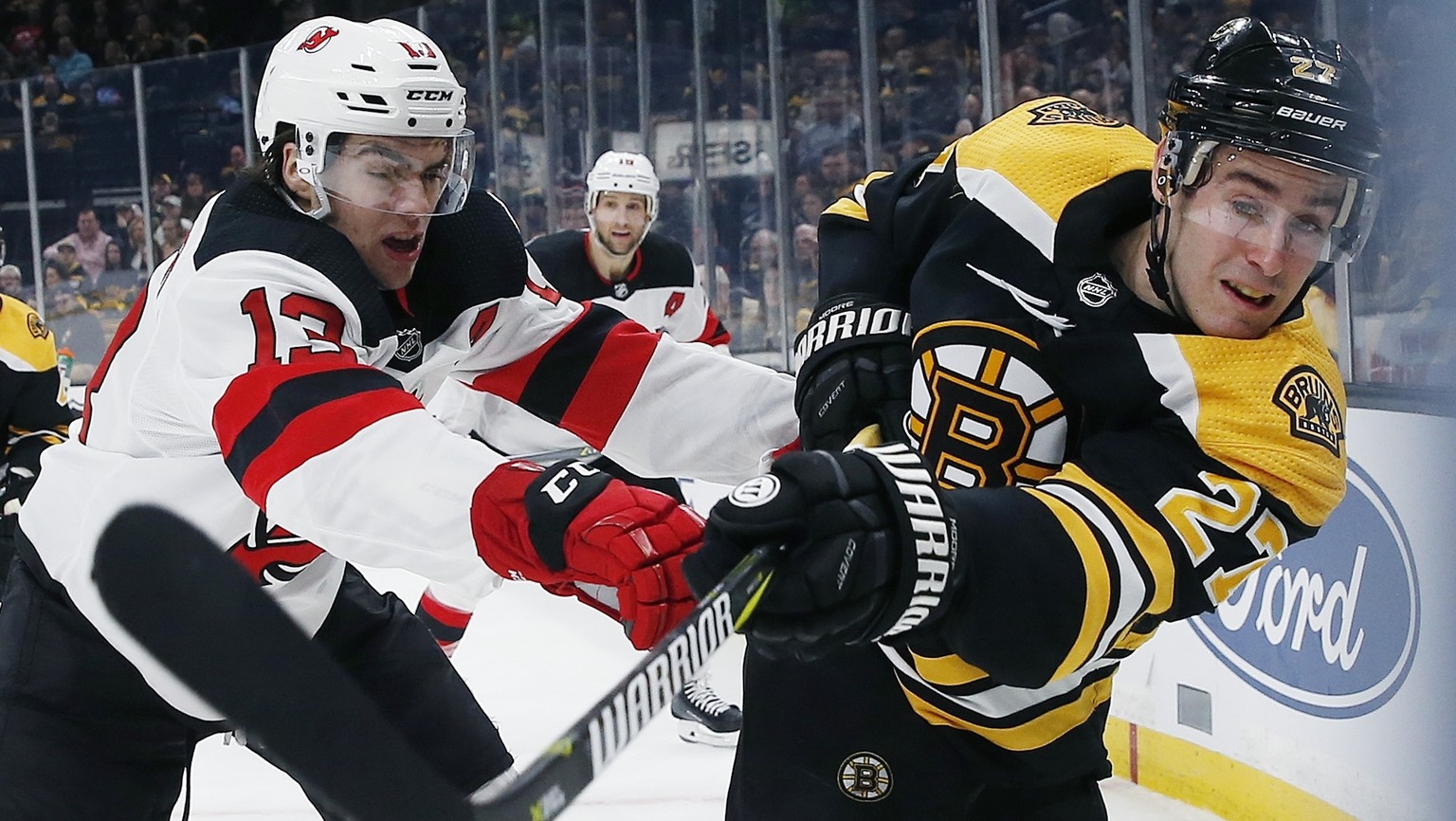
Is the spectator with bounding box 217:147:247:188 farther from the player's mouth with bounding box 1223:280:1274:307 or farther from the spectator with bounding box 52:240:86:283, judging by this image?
the player's mouth with bounding box 1223:280:1274:307

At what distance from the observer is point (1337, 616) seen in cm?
260

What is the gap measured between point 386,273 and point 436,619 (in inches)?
78.8

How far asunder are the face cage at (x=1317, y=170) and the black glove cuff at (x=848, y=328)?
12.4 inches

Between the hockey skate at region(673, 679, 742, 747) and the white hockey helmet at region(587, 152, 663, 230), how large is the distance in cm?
152

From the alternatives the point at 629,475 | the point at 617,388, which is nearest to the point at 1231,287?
the point at 617,388

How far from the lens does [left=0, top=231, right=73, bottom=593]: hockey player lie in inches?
129

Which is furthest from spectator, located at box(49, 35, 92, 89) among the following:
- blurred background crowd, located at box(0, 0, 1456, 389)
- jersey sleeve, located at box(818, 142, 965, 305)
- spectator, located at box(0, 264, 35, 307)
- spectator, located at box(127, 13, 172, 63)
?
jersey sleeve, located at box(818, 142, 965, 305)

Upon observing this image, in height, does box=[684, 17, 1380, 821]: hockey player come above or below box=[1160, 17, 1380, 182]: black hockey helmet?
below

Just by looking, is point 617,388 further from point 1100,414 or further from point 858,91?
point 858,91

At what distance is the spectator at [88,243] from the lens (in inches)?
313

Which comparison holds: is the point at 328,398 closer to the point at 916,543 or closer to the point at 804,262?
the point at 916,543

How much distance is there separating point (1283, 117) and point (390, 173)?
3.08ft

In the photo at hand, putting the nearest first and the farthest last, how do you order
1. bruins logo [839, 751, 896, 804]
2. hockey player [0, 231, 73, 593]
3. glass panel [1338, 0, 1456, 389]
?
glass panel [1338, 0, 1456, 389] → bruins logo [839, 751, 896, 804] → hockey player [0, 231, 73, 593]

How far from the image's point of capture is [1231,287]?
1276 millimetres
